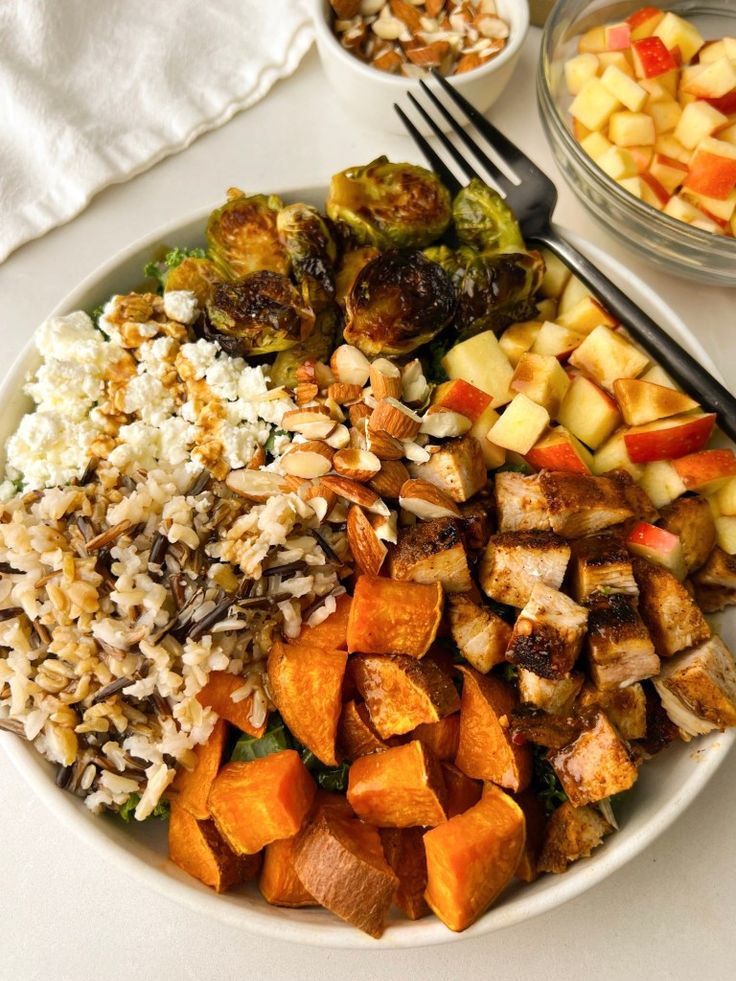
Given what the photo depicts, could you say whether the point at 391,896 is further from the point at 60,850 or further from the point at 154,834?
the point at 60,850

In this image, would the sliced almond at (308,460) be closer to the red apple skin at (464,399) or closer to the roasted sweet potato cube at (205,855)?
the red apple skin at (464,399)

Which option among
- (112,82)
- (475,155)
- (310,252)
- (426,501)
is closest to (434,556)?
(426,501)

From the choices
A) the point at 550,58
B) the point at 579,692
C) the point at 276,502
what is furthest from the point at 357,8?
the point at 579,692

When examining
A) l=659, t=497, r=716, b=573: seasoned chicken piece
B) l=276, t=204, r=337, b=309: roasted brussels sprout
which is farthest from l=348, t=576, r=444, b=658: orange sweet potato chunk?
l=276, t=204, r=337, b=309: roasted brussels sprout

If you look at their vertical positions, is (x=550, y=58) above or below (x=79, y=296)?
below

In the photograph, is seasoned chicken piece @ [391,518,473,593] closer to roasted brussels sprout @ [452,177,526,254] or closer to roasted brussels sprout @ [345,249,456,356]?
roasted brussels sprout @ [345,249,456,356]

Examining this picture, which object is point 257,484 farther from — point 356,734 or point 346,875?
point 346,875
